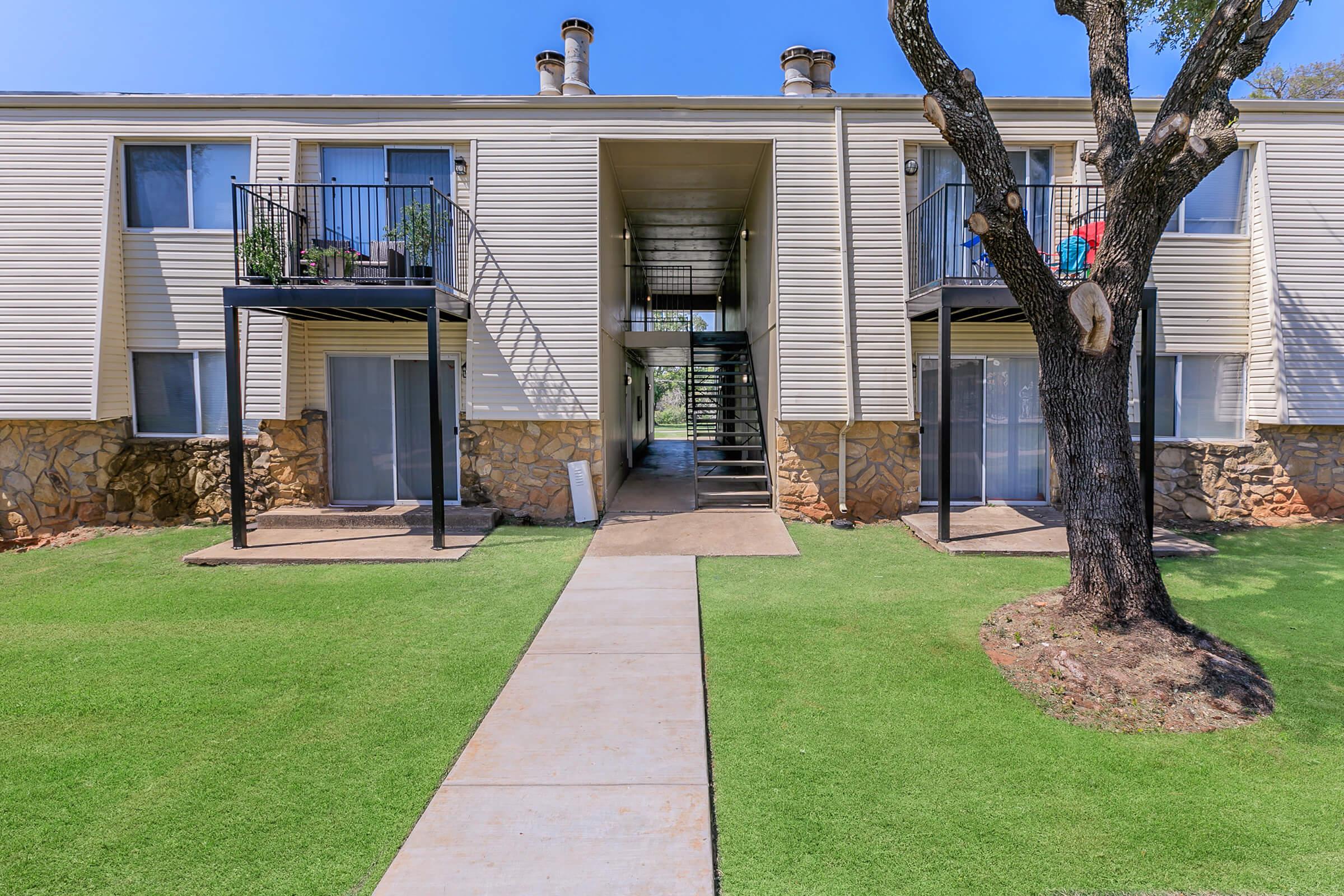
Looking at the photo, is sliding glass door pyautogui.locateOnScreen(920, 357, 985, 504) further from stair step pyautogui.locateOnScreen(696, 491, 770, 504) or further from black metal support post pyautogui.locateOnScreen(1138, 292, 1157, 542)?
stair step pyautogui.locateOnScreen(696, 491, 770, 504)

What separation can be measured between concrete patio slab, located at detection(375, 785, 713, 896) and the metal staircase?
21.1 ft

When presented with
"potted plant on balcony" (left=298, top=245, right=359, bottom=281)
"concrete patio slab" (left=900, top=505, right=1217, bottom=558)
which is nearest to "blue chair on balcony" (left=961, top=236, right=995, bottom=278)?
"concrete patio slab" (left=900, top=505, right=1217, bottom=558)

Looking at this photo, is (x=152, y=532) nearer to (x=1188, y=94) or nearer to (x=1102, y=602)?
(x=1102, y=602)

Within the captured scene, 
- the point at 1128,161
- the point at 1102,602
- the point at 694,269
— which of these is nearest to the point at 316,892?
the point at 1102,602

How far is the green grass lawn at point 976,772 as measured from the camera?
2426mm

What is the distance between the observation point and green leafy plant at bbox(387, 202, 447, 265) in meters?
7.96

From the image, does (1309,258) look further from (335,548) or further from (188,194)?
(188,194)

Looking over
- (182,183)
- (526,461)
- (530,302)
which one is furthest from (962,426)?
(182,183)

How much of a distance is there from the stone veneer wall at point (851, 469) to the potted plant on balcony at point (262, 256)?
20.3 ft

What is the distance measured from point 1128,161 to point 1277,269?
6198 mm

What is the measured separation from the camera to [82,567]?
678cm

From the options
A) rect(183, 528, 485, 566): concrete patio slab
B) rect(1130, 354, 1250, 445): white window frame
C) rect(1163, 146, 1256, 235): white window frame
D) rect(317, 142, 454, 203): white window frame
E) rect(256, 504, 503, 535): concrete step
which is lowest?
rect(183, 528, 485, 566): concrete patio slab

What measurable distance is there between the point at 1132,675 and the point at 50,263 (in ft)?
39.2

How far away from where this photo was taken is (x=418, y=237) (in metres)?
7.99
